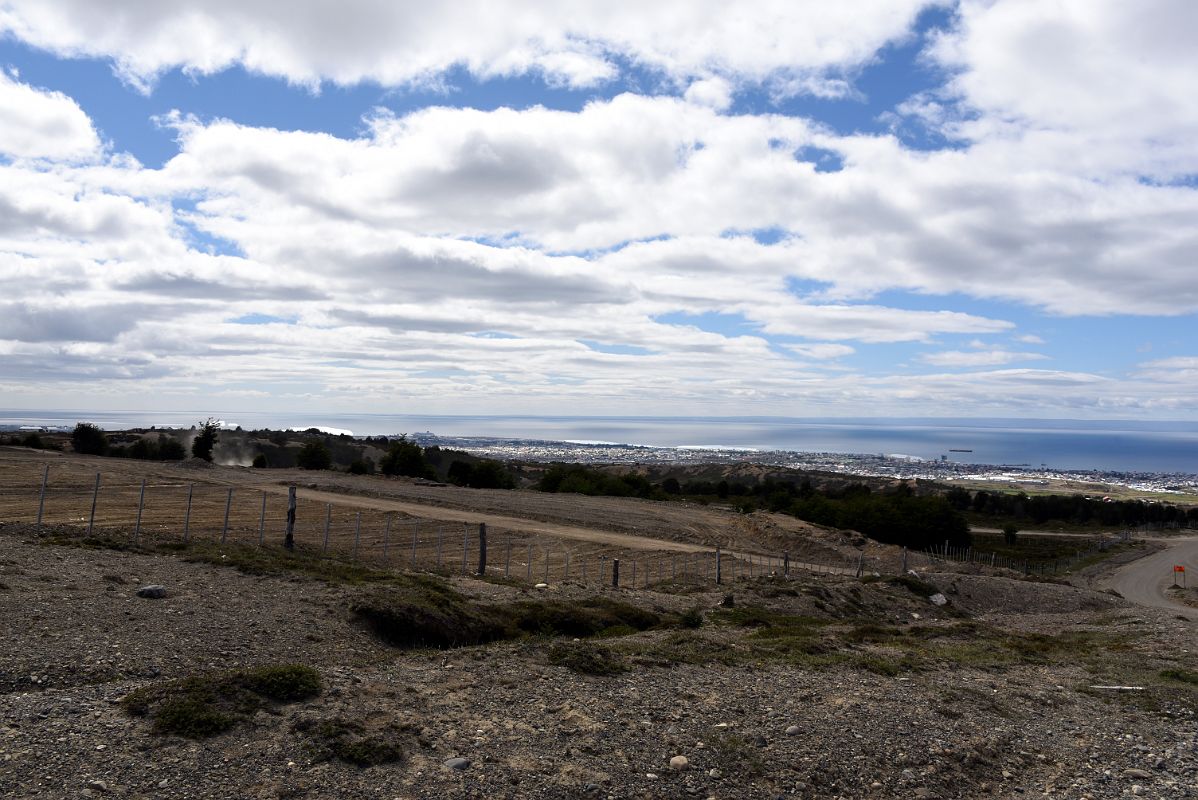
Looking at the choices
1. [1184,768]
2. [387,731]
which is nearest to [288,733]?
[387,731]

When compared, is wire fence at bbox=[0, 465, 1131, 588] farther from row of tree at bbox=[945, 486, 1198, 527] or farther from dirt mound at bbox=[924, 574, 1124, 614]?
row of tree at bbox=[945, 486, 1198, 527]

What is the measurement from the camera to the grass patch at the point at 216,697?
7.53 meters

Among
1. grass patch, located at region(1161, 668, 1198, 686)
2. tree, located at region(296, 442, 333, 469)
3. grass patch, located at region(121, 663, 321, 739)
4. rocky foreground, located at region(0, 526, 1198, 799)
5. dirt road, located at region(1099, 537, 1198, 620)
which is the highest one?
tree, located at region(296, 442, 333, 469)

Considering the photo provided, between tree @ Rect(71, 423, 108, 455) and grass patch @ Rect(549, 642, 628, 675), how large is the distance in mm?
76462

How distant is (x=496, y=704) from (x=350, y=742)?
2059mm

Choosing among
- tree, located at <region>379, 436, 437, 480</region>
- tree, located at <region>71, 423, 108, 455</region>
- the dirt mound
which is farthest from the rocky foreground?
tree, located at <region>71, 423, 108, 455</region>

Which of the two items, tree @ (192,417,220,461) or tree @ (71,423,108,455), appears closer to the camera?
tree @ (71,423,108,455)

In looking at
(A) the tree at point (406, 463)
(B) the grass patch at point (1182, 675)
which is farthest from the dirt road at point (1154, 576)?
(A) the tree at point (406, 463)

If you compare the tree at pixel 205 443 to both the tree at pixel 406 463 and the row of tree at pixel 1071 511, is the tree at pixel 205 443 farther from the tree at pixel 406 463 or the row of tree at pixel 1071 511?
the row of tree at pixel 1071 511

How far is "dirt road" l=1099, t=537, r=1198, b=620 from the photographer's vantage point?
4812 cm

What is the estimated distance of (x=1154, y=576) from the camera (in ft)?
207

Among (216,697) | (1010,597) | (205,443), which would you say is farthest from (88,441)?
(216,697)

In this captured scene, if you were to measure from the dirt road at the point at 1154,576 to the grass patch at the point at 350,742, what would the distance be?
136 ft

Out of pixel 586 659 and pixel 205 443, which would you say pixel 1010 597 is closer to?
pixel 586 659
